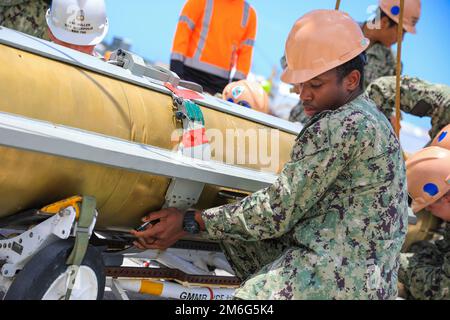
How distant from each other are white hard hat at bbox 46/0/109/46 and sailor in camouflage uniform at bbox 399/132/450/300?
2005mm

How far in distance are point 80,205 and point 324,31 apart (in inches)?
46.7

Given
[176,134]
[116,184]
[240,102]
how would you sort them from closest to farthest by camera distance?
1. [116,184]
2. [176,134]
3. [240,102]

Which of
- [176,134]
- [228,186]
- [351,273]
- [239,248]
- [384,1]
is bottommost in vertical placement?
[351,273]

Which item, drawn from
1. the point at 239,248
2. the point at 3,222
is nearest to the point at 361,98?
the point at 239,248

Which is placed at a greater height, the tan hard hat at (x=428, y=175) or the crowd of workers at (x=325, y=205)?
the tan hard hat at (x=428, y=175)

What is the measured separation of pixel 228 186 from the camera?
2783 mm

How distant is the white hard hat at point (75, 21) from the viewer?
3768 millimetres

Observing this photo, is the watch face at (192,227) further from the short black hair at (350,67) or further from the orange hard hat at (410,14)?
the orange hard hat at (410,14)

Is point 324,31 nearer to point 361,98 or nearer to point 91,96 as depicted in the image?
point 361,98

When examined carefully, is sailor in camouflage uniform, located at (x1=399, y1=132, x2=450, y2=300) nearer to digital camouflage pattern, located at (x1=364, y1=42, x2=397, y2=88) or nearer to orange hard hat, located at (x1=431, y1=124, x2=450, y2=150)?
orange hard hat, located at (x1=431, y1=124, x2=450, y2=150)

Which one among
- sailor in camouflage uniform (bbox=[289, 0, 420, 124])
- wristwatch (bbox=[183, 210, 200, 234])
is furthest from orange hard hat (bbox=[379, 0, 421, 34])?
wristwatch (bbox=[183, 210, 200, 234])

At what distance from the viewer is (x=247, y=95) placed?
493cm

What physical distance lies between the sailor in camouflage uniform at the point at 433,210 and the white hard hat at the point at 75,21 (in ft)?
6.58

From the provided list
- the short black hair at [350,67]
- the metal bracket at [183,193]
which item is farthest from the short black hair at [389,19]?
the metal bracket at [183,193]
